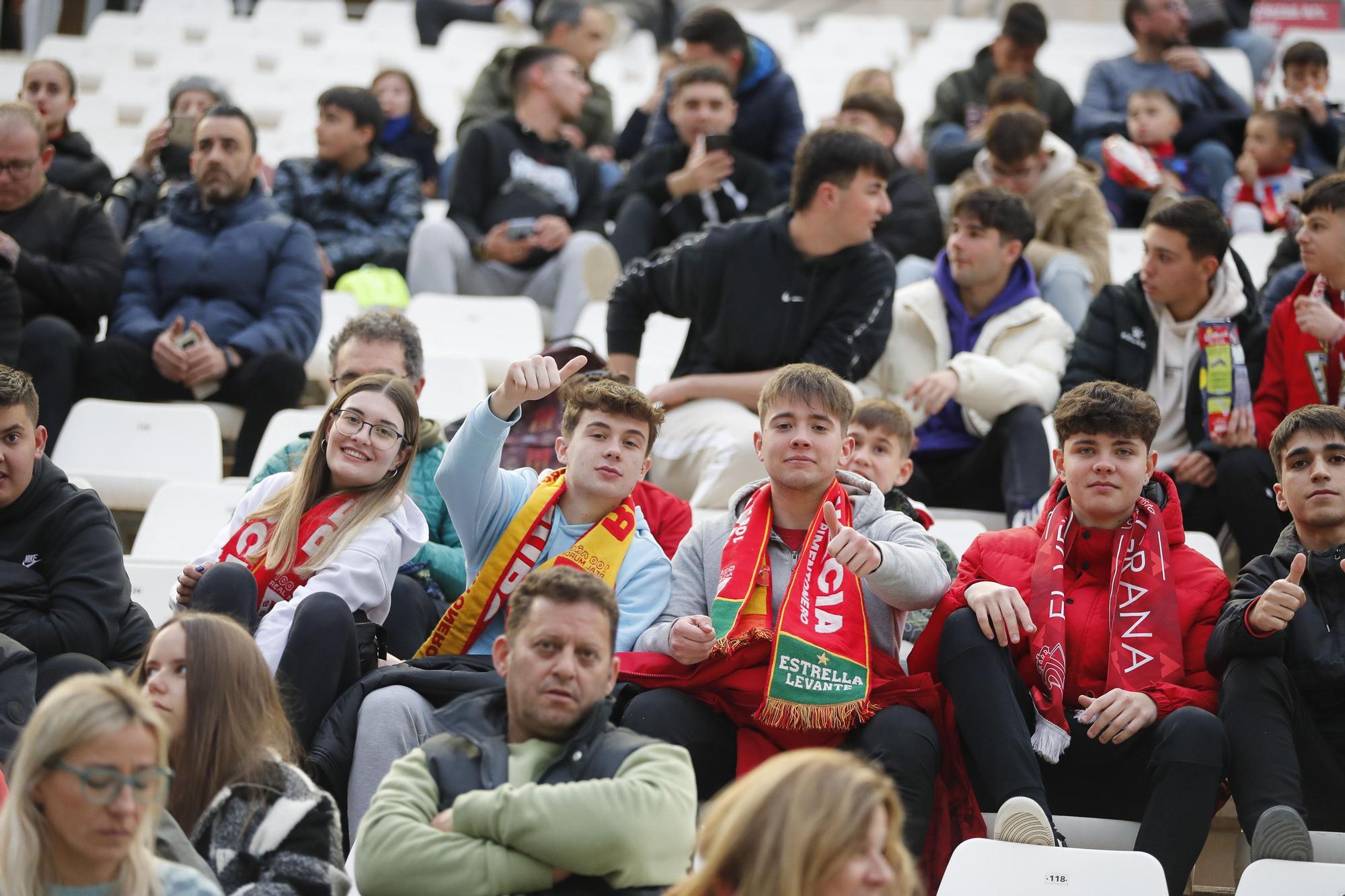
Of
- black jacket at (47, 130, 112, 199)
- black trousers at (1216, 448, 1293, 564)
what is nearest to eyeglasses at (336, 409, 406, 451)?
black trousers at (1216, 448, 1293, 564)

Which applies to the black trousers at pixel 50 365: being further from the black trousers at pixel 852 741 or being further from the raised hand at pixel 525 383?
the black trousers at pixel 852 741

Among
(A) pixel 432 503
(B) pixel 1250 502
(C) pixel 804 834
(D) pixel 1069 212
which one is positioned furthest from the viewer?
(D) pixel 1069 212

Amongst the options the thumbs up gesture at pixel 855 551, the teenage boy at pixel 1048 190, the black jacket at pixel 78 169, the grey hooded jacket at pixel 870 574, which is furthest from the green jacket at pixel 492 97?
the thumbs up gesture at pixel 855 551

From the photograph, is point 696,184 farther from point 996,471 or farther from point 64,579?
point 64,579

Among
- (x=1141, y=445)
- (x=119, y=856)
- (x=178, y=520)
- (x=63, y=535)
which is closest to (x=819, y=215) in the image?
(x=1141, y=445)

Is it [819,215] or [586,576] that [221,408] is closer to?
[819,215]

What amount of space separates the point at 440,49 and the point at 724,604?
6655 millimetres

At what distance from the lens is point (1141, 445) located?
9.69 feet

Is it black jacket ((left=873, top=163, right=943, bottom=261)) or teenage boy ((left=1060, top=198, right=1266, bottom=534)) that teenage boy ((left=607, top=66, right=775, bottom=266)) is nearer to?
black jacket ((left=873, top=163, right=943, bottom=261))

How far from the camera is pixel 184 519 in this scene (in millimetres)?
3795

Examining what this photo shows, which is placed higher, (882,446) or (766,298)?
(766,298)

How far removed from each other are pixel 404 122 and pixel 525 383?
426 cm

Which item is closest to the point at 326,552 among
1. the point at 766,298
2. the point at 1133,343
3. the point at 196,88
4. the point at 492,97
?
the point at 766,298

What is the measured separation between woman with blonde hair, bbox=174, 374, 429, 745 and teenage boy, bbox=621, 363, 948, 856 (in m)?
0.53
